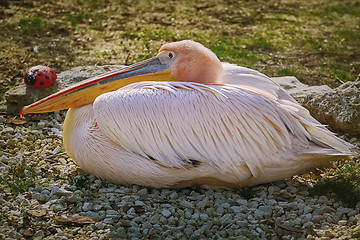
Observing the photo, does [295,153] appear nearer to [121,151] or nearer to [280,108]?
[280,108]

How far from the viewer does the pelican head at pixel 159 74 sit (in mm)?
4297

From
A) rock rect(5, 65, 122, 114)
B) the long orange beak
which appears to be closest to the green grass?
rock rect(5, 65, 122, 114)

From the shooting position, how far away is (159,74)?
14.6ft

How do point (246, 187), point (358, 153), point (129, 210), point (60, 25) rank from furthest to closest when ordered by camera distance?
point (60, 25) → point (358, 153) → point (246, 187) → point (129, 210)

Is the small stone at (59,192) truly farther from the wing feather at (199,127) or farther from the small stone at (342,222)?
the small stone at (342,222)

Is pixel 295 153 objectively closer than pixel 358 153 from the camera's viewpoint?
Yes

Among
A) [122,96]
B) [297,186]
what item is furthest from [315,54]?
[122,96]

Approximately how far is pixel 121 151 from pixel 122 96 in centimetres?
40

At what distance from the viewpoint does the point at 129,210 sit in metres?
3.79

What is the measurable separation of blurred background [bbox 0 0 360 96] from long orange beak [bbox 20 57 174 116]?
154cm

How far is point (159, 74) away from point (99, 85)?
1.59 ft

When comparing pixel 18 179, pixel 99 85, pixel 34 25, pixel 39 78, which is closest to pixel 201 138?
Result: pixel 99 85

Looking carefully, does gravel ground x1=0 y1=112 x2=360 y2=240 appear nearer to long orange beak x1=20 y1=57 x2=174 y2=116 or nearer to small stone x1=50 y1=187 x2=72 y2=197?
small stone x1=50 y1=187 x2=72 y2=197

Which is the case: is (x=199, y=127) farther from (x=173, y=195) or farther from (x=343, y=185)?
(x=343, y=185)
